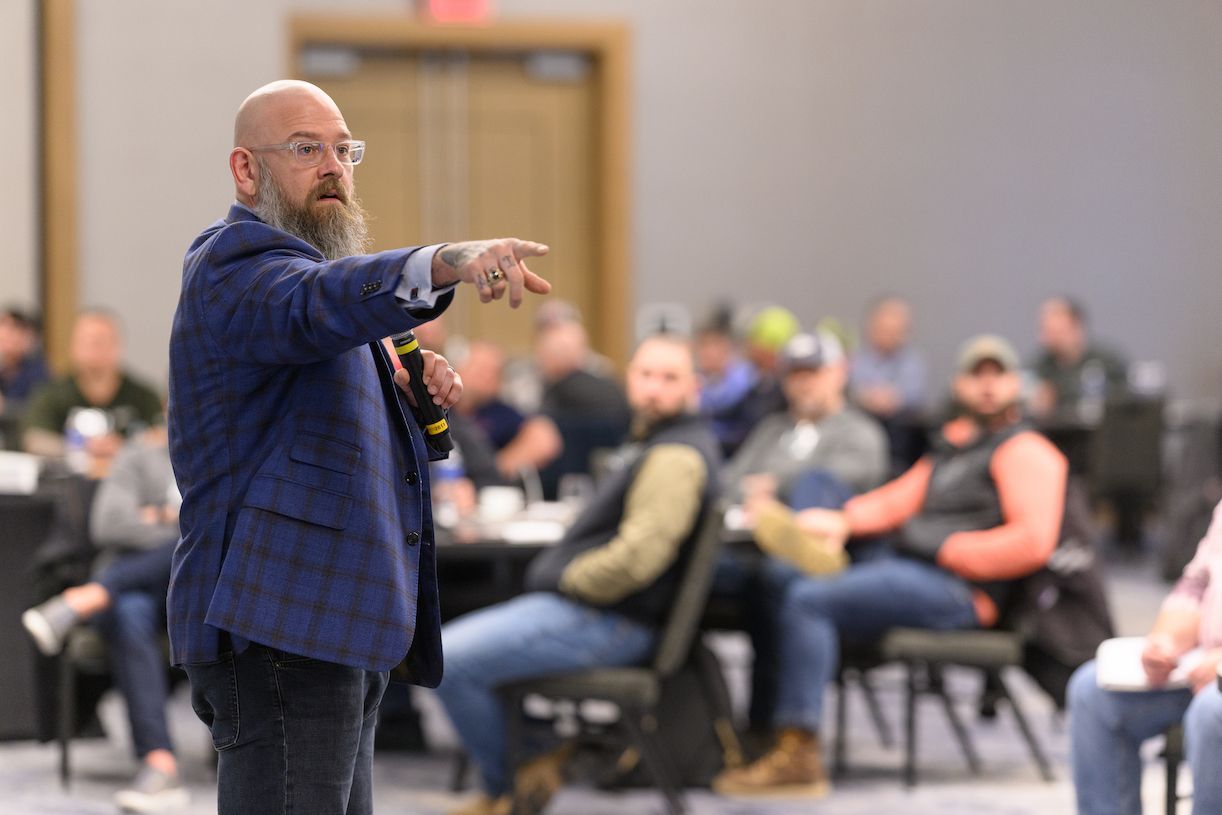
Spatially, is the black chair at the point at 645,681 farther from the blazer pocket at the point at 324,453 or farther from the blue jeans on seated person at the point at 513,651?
the blazer pocket at the point at 324,453

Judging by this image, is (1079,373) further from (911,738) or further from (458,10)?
(911,738)

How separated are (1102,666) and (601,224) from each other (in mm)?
6810

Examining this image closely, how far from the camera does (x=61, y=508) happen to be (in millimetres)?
4832

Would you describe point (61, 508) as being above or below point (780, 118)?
below

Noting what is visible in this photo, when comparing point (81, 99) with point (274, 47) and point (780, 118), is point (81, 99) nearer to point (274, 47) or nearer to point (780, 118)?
point (274, 47)

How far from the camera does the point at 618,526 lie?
14.0 ft

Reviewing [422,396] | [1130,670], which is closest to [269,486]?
[422,396]

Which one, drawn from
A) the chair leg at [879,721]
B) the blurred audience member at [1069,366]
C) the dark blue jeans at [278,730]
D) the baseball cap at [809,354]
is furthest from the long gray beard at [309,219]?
the blurred audience member at [1069,366]

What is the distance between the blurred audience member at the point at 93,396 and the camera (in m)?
6.55

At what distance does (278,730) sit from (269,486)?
1.01 ft

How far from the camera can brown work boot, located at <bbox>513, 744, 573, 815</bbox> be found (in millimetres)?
4219

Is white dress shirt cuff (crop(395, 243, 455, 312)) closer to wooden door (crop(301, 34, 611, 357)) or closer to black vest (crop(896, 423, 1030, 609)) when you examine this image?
black vest (crop(896, 423, 1030, 609))

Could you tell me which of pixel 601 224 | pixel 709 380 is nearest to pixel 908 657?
pixel 709 380

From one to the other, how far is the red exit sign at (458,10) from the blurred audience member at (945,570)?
5541 millimetres
